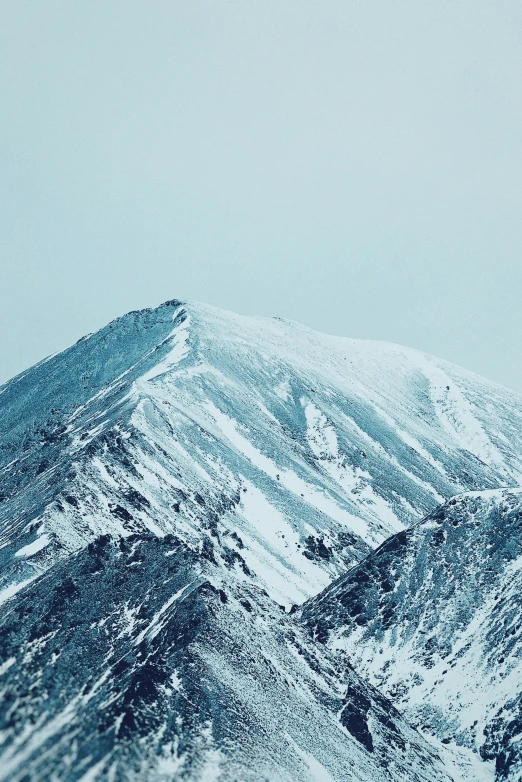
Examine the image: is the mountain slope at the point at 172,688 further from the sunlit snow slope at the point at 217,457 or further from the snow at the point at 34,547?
the sunlit snow slope at the point at 217,457

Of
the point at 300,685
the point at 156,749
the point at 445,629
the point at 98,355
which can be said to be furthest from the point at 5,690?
the point at 98,355

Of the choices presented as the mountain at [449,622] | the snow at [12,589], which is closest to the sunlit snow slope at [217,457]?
the snow at [12,589]

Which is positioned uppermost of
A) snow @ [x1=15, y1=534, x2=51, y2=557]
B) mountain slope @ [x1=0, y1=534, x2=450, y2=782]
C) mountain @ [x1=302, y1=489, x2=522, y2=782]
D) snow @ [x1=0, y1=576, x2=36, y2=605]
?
snow @ [x1=15, y1=534, x2=51, y2=557]

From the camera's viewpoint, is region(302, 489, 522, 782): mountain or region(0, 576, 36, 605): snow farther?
region(302, 489, 522, 782): mountain

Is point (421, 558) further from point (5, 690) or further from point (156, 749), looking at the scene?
point (5, 690)

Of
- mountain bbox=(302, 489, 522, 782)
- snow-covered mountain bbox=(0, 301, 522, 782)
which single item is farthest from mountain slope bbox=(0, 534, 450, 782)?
mountain bbox=(302, 489, 522, 782)

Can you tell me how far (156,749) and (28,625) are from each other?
69.1ft

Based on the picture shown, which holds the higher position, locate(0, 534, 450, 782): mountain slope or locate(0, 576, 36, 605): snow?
locate(0, 576, 36, 605): snow

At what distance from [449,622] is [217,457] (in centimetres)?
5664

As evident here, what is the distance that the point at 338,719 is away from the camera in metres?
53.8

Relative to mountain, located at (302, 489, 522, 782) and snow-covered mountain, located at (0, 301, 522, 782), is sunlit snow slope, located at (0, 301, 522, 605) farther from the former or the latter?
mountain, located at (302, 489, 522, 782)

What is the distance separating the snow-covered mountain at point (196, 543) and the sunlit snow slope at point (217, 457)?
479 millimetres

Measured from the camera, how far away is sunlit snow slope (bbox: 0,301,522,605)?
92.6 m

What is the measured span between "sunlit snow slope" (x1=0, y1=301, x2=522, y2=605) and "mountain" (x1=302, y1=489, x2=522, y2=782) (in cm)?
1665
